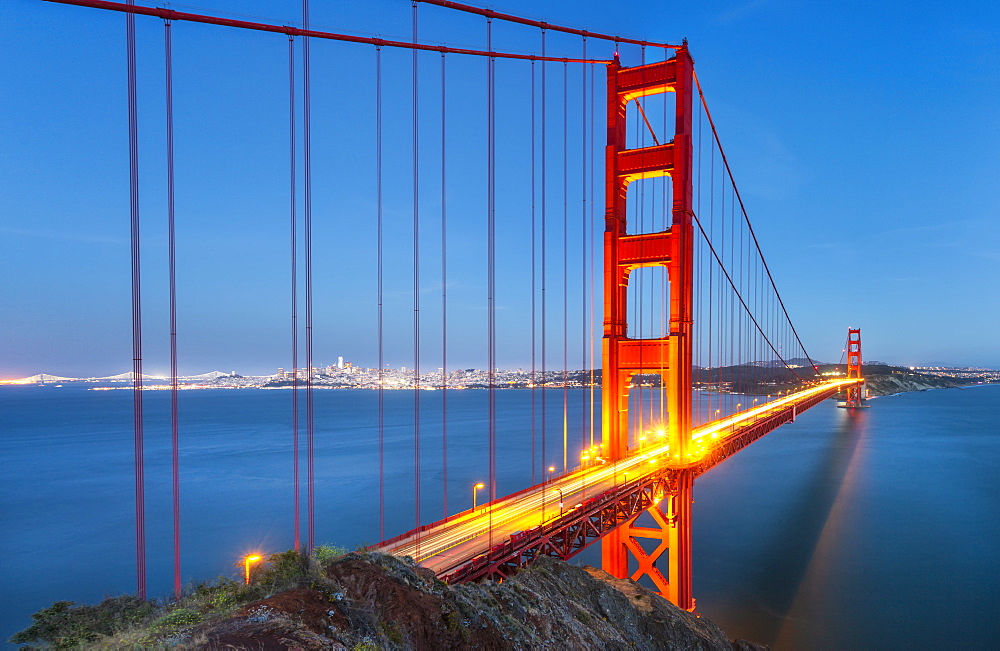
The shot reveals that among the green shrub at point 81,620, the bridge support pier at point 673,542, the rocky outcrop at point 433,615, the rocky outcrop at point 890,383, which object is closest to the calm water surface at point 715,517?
the bridge support pier at point 673,542

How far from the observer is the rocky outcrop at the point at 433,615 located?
6.97 metres

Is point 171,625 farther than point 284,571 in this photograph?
No

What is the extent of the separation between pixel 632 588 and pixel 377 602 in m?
11.1

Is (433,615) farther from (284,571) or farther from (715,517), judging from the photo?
(715,517)

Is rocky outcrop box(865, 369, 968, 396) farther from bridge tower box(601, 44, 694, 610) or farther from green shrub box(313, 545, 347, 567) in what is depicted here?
green shrub box(313, 545, 347, 567)

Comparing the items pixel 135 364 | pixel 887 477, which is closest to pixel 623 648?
pixel 135 364

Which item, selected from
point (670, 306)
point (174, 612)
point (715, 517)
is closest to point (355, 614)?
point (174, 612)

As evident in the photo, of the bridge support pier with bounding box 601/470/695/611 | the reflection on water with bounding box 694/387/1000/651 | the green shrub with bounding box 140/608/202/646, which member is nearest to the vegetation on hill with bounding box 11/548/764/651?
the green shrub with bounding box 140/608/202/646

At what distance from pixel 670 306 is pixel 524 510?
382 inches

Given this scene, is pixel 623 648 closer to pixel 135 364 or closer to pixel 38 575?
pixel 135 364

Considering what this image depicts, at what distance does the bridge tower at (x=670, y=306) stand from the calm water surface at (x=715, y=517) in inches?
158

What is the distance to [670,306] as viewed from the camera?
21.7m

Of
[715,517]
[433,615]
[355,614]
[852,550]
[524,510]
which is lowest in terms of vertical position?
[715,517]

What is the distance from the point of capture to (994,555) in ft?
96.0
